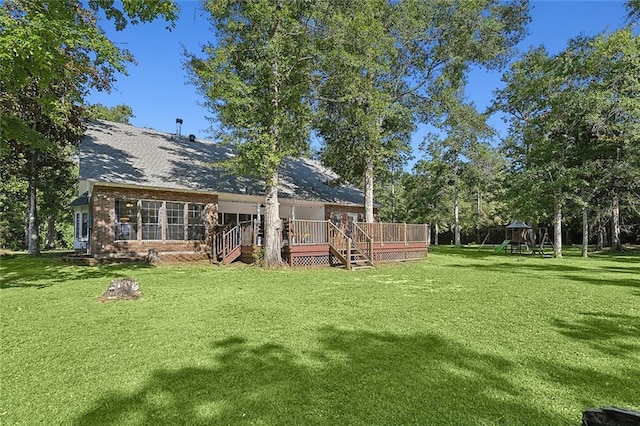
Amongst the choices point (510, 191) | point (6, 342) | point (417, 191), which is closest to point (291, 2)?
point (6, 342)

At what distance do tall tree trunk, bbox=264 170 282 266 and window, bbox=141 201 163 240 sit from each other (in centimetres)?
477

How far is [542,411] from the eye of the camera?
2.98 metres

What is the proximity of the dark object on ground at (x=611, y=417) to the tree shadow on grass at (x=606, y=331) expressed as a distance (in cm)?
308

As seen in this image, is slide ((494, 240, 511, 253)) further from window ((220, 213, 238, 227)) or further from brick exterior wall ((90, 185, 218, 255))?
brick exterior wall ((90, 185, 218, 255))

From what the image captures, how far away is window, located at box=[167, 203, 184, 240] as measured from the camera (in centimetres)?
1523

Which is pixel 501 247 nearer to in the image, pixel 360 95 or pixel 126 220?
pixel 360 95

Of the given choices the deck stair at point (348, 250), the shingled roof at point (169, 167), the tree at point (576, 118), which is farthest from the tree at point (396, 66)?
the deck stair at point (348, 250)

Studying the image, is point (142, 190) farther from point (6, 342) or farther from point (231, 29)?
point (6, 342)

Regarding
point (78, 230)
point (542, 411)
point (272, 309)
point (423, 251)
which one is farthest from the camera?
point (423, 251)

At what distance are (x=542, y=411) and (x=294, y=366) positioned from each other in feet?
7.33

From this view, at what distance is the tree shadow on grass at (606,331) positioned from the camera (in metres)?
4.56

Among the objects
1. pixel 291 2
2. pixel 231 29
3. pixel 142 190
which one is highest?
pixel 291 2

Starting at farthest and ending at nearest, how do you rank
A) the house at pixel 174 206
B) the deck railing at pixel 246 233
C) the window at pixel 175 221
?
the window at pixel 175 221 → the deck railing at pixel 246 233 → the house at pixel 174 206

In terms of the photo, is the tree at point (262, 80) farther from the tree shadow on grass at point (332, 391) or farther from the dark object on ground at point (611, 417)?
the dark object on ground at point (611, 417)
